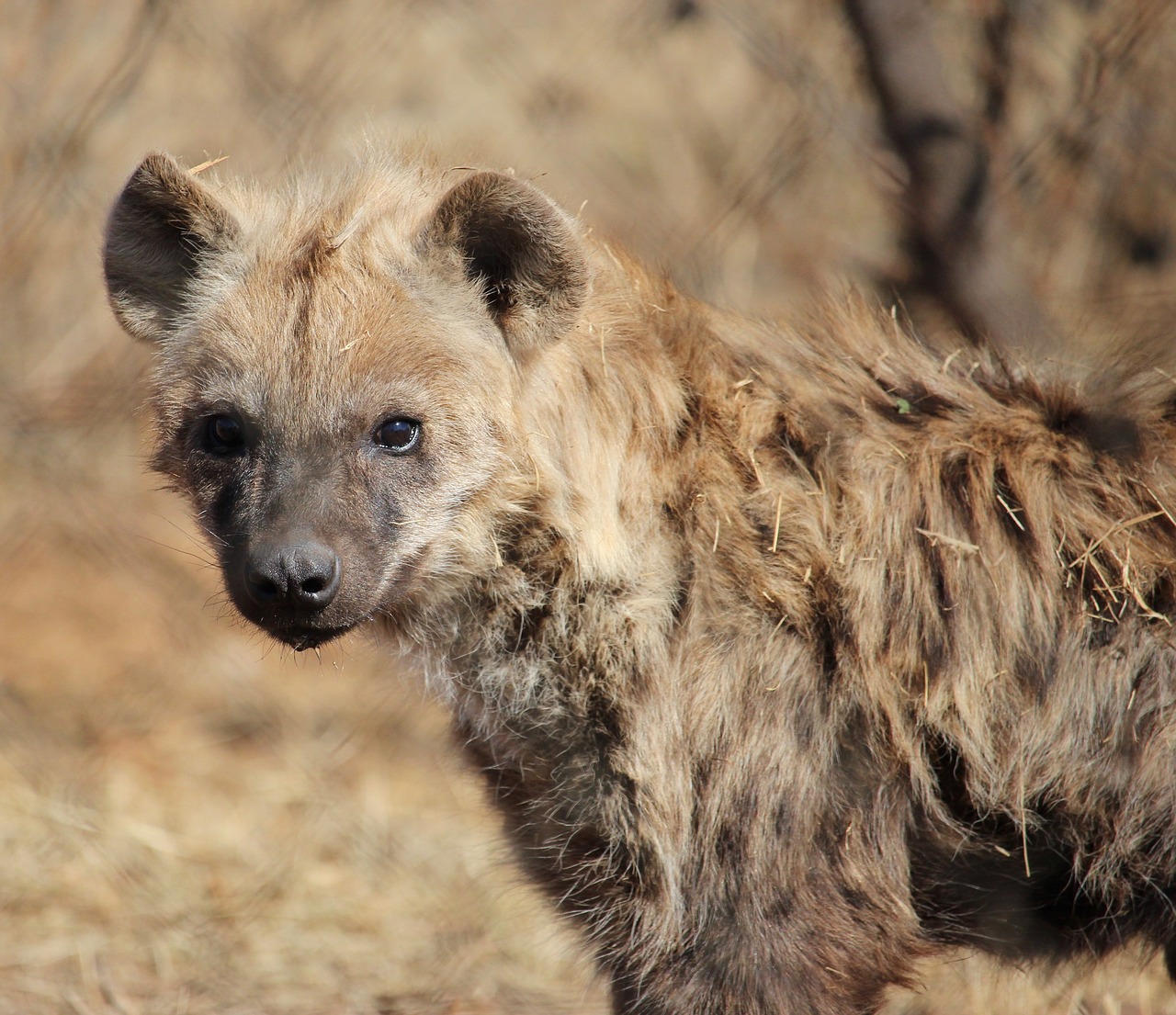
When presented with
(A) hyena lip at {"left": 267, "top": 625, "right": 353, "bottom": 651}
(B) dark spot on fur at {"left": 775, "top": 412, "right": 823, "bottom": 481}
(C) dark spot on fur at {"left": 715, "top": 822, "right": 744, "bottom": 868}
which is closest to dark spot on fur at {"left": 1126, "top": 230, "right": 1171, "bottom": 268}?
(B) dark spot on fur at {"left": 775, "top": 412, "right": 823, "bottom": 481}

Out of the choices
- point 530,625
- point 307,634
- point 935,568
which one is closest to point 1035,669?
point 935,568

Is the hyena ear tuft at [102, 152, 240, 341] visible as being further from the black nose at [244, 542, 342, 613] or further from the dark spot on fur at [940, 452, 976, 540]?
the dark spot on fur at [940, 452, 976, 540]

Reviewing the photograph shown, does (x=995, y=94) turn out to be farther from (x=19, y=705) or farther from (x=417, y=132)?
(x=19, y=705)

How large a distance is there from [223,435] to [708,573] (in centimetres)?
92

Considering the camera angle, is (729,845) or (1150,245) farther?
(1150,245)

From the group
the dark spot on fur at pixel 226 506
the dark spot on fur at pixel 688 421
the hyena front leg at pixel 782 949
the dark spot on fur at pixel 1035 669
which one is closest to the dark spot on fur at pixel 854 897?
the hyena front leg at pixel 782 949

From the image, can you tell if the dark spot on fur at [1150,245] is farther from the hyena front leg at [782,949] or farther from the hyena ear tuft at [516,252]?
the hyena front leg at [782,949]

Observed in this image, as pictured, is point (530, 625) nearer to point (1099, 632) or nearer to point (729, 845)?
point (729, 845)

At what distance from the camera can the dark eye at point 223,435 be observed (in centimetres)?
234

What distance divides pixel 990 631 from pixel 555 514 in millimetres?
800

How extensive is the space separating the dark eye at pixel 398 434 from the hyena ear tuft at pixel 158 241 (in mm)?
538

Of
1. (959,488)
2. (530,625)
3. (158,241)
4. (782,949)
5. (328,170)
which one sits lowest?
(782,949)

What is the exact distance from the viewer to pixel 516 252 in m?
2.32

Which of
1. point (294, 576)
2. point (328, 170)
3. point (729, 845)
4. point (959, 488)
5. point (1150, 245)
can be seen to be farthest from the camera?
point (1150, 245)
